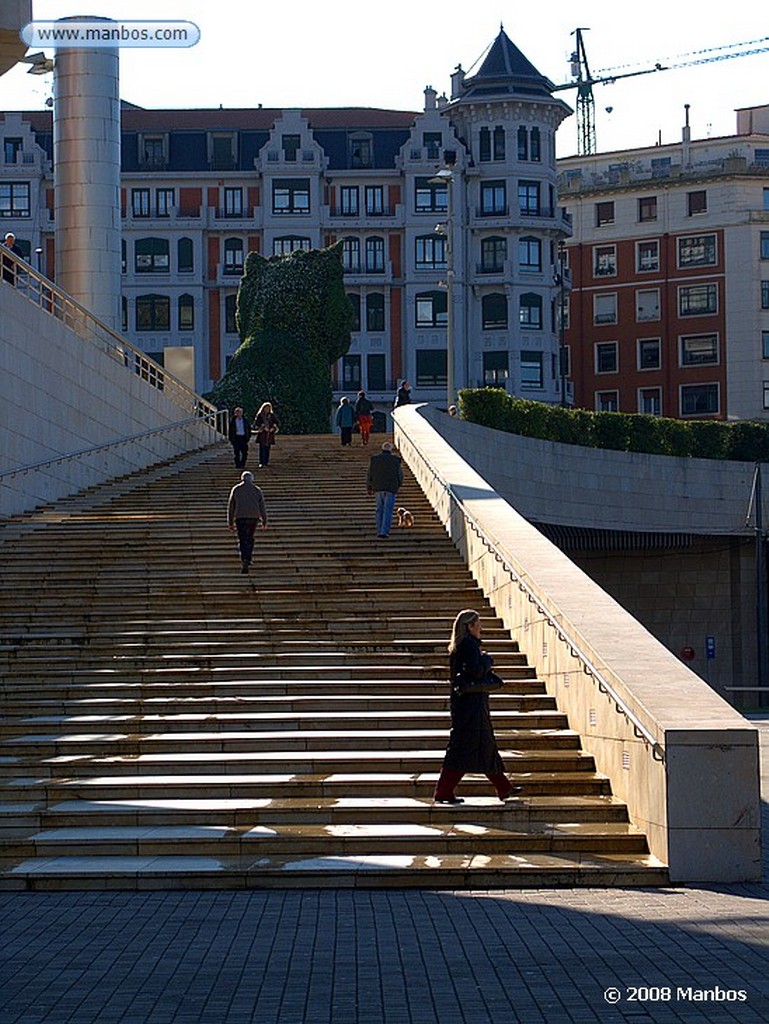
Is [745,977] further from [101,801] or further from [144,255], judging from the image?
[144,255]

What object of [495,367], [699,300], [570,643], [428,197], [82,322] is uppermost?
[428,197]

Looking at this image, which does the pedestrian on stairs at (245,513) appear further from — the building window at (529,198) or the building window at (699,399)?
the building window at (699,399)

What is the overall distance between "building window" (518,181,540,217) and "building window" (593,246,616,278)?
8.05 m

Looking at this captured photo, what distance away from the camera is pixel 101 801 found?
504 inches

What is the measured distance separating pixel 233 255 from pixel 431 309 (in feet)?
28.0

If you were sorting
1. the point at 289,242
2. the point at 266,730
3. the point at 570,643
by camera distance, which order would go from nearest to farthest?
the point at 570,643, the point at 266,730, the point at 289,242

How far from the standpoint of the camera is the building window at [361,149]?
7625 cm

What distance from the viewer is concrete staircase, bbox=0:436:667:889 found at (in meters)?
11.4

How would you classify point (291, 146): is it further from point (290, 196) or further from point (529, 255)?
point (529, 255)

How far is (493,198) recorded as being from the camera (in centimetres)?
7544

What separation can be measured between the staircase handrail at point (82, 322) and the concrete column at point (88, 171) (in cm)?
205

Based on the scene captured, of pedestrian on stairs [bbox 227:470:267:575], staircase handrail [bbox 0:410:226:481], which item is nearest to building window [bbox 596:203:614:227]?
staircase handrail [bbox 0:410:226:481]

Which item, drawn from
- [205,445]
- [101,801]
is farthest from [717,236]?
[101,801]

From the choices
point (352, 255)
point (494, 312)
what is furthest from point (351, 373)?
point (494, 312)
